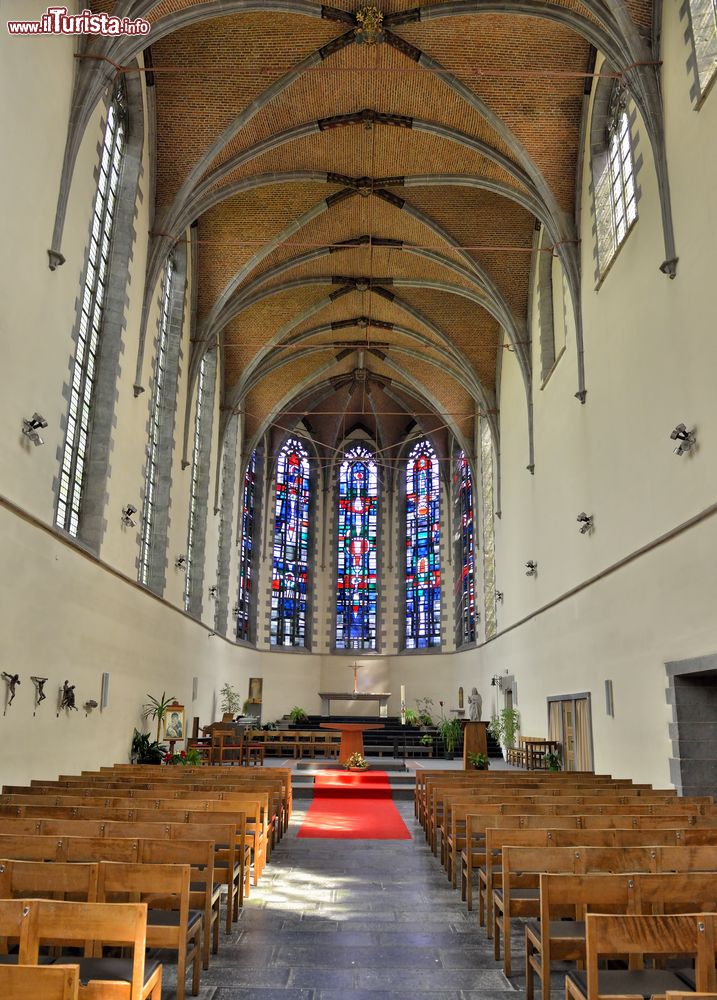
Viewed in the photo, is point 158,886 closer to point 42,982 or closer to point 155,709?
point 42,982

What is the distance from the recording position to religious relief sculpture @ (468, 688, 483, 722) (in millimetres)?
23875

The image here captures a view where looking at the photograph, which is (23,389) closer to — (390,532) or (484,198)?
(484,198)

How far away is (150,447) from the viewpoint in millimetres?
15977

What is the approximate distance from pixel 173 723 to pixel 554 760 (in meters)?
6.92

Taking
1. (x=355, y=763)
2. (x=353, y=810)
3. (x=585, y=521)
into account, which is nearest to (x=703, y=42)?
(x=585, y=521)

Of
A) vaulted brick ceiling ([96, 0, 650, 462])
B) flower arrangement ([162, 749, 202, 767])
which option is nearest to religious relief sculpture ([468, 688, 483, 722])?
vaulted brick ceiling ([96, 0, 650, 462])

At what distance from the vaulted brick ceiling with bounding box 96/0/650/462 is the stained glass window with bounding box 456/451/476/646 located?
5.20 m

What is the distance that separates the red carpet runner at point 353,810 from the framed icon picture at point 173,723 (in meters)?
2.69

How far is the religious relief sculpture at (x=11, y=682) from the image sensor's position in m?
8.64

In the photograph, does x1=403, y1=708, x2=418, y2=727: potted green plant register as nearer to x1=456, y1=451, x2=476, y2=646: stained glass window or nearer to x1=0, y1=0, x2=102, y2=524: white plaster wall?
x1=456, y1=451, x2=476, y2=646: stained glass window

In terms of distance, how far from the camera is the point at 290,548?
98.9ft

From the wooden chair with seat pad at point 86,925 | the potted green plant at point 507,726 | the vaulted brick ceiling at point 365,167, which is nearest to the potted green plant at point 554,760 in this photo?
the potted green plant at point 507,726

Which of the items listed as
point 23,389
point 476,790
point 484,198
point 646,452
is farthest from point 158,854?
point 484,198

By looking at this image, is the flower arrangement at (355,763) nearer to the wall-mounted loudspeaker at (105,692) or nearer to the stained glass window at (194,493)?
the stained glass window at (194,493)
